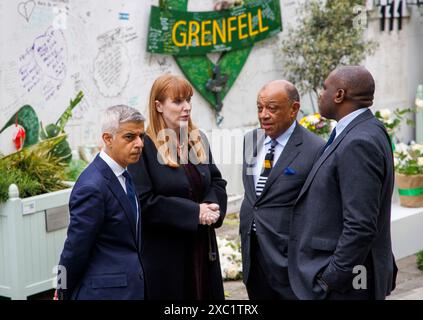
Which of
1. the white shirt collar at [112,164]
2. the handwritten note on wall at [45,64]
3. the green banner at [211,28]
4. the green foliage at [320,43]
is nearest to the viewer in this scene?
the white shirt collar at [112,164]

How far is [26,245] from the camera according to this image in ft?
19.9

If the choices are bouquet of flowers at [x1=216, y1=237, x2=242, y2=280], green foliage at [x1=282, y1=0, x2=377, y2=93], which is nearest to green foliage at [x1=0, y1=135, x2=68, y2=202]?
bouquet of flowers at [x1=216, y1=237, x2=242, y2=280]

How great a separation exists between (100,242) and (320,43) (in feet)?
24.1

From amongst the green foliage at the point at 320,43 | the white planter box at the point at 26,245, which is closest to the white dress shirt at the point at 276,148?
the white planter box at the point at 26,245

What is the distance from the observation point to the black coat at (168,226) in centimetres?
439

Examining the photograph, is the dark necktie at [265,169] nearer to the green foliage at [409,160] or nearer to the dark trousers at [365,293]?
the dark trousers at [365,293]

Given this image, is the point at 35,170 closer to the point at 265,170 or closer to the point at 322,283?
the point at 265,170

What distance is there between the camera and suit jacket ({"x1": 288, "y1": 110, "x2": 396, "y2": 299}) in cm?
357

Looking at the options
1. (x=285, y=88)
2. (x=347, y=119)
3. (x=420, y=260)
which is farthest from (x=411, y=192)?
(x=347, y=119)

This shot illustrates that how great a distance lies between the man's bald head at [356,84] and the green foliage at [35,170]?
3.24m

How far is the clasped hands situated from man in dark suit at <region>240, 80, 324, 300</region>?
0.16 meters

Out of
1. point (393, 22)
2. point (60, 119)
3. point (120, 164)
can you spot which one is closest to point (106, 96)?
point (60, 119)

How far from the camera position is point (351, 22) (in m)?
10.8

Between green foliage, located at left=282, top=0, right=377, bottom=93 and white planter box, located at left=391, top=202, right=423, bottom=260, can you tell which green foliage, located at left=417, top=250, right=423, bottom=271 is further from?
green foliage, located at left=282, top=0, right=377, bottom=93
